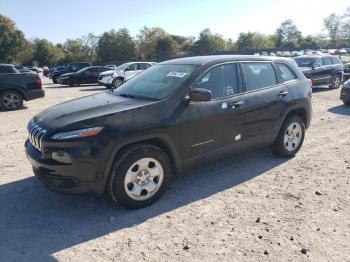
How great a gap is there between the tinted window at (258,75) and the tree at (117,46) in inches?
3376

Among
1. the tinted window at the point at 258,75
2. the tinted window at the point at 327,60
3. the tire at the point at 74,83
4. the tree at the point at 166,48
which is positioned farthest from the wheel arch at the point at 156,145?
the tree at the point at 166,48

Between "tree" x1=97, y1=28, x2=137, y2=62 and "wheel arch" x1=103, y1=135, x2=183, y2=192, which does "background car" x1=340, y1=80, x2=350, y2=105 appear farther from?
"tree" x1=97, y1=28, x2=137, y2=62

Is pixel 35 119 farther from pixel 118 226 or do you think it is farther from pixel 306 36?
pixel 306 36

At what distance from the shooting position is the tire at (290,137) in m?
5.62

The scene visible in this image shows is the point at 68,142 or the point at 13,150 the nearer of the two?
the point at 68,142

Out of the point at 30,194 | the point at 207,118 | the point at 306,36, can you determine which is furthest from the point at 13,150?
the point at 306,36

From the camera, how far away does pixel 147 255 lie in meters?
3.18

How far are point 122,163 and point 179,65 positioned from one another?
6.06 ft

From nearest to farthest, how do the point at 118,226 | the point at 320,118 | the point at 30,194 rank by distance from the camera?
the point at 118,226, the point at 30,194, the point at 320,118

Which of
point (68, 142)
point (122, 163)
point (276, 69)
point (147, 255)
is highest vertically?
point (276, 69)

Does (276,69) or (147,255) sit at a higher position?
(276,69)

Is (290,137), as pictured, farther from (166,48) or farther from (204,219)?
(166,48)

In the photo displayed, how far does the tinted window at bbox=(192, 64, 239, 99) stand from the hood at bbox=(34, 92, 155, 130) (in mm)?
900

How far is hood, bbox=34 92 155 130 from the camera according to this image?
3804 millimetres
